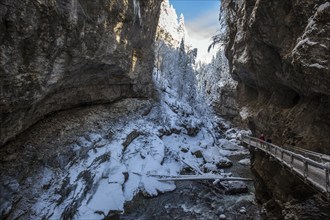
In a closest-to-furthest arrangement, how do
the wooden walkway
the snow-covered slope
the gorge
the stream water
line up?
the wooden walkway → the gorge → the snow-covered slope → the stream water

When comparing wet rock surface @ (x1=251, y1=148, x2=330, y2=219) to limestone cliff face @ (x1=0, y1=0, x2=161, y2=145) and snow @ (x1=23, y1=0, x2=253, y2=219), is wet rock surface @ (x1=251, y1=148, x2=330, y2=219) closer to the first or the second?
snow @ (x1=23, y1=0, x2=253, y2=219)

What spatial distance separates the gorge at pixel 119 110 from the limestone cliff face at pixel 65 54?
9cm

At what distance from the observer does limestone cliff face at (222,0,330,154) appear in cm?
1538

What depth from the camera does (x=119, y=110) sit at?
3272 cm

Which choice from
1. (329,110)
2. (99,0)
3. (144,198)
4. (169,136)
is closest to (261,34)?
(329,110)

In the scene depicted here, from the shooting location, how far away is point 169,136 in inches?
1462

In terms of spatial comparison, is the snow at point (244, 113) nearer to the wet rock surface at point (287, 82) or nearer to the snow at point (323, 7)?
the wet rock surface at point (287, 82)

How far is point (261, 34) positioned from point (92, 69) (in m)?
15.5

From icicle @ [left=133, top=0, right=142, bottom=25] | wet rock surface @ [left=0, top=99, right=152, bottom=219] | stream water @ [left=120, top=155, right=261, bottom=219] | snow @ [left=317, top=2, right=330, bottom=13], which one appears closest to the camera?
snow @ [left=317, top=2, right=330, bottom=13]

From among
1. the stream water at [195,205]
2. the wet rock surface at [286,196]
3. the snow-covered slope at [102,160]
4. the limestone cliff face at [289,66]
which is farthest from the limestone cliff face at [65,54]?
the wet rock surface at [286,196]

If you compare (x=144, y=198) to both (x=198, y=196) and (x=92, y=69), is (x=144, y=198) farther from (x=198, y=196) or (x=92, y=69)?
(x=92, y=69)

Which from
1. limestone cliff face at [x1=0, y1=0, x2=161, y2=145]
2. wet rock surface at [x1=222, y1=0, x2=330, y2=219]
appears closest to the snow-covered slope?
limestone cliff face at [x1=0, y1=0, x2=161, y2=145]

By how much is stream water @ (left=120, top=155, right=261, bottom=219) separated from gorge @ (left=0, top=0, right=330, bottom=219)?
16cm

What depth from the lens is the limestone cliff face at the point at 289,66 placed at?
1538 cm
